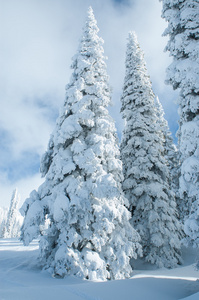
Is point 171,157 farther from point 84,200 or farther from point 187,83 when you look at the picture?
point 84,200

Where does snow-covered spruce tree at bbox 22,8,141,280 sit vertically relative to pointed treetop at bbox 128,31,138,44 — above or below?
below

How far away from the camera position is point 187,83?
27.2ft

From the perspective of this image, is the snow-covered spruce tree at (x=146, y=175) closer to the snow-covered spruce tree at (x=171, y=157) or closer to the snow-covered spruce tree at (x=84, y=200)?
the snow-covered spruce tree at (x=84, y=200)

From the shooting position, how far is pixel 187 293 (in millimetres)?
5852

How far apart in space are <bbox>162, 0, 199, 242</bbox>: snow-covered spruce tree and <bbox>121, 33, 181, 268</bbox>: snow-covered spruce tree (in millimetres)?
5211

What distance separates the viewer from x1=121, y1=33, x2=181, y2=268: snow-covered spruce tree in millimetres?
12711

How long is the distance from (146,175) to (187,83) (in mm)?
7693

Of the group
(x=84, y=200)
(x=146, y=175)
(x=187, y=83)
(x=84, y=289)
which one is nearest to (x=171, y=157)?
(x=146, y=175)

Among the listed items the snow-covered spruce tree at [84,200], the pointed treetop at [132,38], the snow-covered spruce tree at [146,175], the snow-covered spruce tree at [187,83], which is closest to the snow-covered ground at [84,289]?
the snow-covered spruce tree at [84,200]

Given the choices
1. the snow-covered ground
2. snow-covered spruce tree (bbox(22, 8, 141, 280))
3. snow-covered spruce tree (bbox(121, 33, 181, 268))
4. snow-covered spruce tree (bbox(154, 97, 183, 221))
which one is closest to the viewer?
the snow-covered ground

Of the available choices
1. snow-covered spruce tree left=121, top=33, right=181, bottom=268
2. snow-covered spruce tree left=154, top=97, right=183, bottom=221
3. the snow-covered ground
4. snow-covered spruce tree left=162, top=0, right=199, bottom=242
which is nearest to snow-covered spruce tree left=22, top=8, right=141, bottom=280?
the snow-covered ground

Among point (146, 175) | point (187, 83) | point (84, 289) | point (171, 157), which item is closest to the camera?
point (84, 289)

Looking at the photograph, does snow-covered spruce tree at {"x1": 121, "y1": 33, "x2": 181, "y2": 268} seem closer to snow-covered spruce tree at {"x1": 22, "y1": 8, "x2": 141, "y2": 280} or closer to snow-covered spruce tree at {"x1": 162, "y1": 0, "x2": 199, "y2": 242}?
snow-covered spruce tree at {"x1": 22, "y1": 8, "x2": 141, "y2": 280}

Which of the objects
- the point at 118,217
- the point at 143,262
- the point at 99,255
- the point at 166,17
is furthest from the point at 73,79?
the point at 143,262
